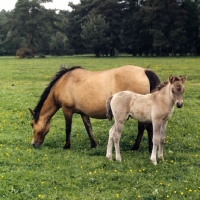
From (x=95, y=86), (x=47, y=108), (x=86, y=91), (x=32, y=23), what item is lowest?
(x=47, y=108)

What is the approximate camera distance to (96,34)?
221 feet

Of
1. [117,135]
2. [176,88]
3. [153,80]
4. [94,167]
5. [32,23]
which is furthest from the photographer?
[32,23]

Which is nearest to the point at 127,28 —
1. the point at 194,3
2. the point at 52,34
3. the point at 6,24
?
the point at 194,3

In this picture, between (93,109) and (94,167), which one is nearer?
(94,167)

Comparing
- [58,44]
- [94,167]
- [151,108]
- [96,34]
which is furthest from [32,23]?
[94,167]

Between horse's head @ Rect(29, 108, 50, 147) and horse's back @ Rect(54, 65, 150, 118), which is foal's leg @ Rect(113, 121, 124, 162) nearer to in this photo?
horse's back @ Rect(54, 65, 150, 118)

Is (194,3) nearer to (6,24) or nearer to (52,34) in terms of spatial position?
(52,34)

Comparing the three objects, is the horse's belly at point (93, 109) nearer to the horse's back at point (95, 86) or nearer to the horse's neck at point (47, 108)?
the horse's back at point (95, 86)

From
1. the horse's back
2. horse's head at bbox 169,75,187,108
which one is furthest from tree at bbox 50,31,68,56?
horse's head at bbox 169,75,187,108

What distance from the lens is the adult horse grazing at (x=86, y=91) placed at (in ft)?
28.9

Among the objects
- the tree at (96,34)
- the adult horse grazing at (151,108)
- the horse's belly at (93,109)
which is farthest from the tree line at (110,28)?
the adult horse grazing at (151,108)

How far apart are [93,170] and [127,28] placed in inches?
2603

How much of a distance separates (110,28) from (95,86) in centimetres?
6364

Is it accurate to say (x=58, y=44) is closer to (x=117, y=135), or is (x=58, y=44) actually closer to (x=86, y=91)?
(x=86, y=91)
